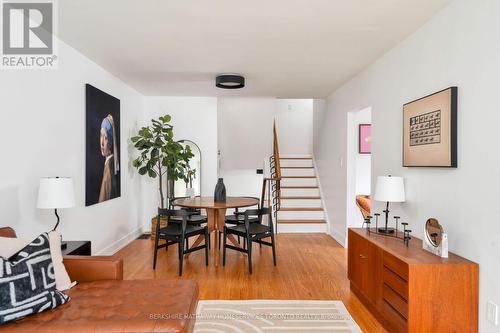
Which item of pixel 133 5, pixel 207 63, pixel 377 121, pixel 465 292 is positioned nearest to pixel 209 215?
pixel 207 63

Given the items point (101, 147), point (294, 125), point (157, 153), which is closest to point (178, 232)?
point (101, 147)

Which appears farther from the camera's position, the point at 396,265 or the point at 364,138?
the point at 364,138

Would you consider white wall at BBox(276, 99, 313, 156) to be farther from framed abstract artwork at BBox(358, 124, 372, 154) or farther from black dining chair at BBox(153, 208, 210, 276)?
black dining chair at BBox(153, 208, 210, 276)

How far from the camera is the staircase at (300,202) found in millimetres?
6105

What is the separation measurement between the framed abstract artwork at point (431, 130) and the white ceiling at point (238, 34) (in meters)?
0.70

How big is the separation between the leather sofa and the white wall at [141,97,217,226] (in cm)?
377

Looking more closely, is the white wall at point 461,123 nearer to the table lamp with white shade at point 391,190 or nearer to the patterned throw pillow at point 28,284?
the table lamp with white shade at point 391,190

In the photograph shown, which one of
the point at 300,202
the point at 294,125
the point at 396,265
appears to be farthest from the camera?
the point at 294,125

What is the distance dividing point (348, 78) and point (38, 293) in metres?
4.31

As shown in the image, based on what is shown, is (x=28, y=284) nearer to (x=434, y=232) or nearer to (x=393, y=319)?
(x=393, y=319)

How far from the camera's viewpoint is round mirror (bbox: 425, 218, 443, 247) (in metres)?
2.33

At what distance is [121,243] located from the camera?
16.2ft

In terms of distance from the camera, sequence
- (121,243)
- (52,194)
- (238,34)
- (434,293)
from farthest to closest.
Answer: (121,243) < (238,34) < (52,194) < (434,293)

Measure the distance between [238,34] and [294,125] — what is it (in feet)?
19.7
